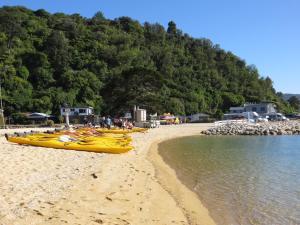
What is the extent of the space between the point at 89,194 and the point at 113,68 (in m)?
91.4

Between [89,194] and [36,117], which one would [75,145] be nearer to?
[89,194]

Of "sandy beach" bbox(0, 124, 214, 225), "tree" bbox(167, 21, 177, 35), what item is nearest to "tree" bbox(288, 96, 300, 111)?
"tree" bbox(167, 21, 177, 35)

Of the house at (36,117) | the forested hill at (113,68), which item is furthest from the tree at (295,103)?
the house at (36,117)

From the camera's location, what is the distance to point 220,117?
8506 centimetres

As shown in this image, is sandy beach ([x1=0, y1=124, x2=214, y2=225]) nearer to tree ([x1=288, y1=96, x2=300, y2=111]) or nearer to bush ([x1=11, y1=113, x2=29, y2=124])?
bush ([x1=11, y1=113, x2=29, y2=124])

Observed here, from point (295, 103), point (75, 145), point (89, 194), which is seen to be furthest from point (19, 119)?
point (295, 103)

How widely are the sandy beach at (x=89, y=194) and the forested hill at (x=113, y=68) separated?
46.8 meters

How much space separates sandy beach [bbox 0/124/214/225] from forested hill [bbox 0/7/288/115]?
153 feet

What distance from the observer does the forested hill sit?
63.3 m

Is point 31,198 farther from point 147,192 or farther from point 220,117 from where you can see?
point 220,117

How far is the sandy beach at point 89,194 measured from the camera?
22.9 feet

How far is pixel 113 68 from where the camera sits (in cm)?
9888

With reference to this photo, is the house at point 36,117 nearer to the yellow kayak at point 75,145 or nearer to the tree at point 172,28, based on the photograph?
the yellow kayak at point 75,145

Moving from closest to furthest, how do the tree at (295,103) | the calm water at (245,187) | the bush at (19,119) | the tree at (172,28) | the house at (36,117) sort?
the calm water at (245,187) → the bush at (19,119) → the house at (36,117) → the tree at (172,28) → the tree at (295,103)
